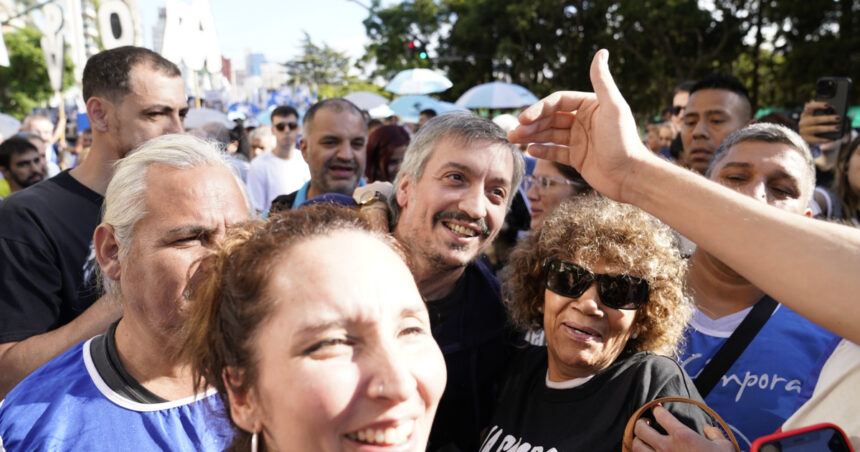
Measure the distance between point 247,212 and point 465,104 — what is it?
12254 millimetres

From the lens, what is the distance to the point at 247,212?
6.41 ft

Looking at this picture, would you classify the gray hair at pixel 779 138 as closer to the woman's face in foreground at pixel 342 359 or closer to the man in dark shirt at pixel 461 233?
the man in dark shirt at pixel 461 233

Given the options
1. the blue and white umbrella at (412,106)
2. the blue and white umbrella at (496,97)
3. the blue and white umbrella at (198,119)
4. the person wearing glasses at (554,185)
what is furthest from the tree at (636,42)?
the person wearing glasses at (554,185)

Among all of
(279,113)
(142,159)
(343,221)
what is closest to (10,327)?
(142,159)

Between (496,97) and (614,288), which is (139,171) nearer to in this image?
(614,288)

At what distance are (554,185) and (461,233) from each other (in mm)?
1055

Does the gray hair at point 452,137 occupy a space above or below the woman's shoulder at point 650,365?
above

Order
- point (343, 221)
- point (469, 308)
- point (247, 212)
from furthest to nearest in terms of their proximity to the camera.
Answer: point (469, 308)
point (247, 212)
point (343, 221)

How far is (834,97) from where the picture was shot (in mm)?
4055

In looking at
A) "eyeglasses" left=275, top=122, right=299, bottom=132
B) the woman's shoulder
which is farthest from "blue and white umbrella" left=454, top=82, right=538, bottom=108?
the woman's shoulder

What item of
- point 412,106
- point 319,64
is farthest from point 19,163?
point 319,64

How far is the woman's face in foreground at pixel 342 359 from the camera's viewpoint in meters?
1.15

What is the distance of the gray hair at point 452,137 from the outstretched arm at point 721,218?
872 mm

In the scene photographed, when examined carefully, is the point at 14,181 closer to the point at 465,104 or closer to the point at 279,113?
the point at 279,113
